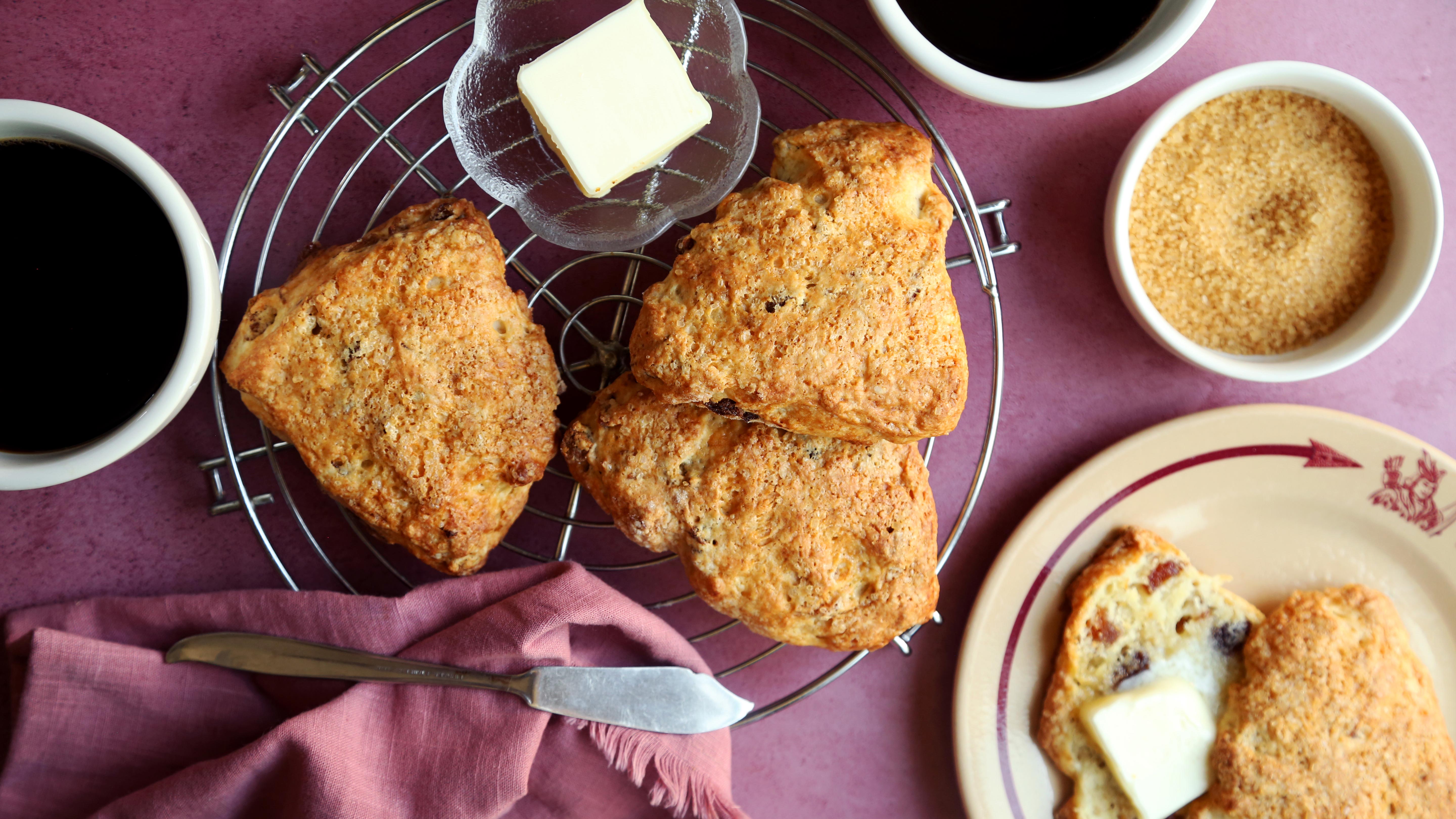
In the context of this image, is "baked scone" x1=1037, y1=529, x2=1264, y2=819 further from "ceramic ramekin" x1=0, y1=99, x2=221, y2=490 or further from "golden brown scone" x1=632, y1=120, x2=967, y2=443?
"ceramic ramekin" x1=0, y1=99, x2=221, y2=490

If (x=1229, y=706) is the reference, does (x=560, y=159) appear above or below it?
above

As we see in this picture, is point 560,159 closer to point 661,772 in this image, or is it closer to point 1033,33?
point 1033,33

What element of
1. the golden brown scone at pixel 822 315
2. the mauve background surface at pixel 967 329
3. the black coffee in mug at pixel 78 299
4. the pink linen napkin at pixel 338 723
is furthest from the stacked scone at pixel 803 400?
the black coffee in mug at pixel 78 299

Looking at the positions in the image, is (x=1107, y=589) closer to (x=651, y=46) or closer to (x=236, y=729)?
(x=651, y=46)

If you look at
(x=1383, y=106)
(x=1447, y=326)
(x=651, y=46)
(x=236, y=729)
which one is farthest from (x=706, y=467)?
(x=1447, y=326)

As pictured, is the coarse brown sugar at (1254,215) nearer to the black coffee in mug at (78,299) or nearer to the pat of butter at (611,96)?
the pat of butter at (611,96)

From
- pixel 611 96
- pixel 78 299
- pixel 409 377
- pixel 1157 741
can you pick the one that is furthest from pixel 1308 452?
pixel 78 299
